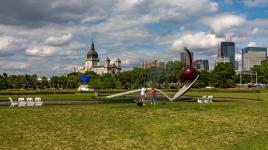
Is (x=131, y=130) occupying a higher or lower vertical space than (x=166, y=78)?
lower

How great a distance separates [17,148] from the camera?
1862 centimetres

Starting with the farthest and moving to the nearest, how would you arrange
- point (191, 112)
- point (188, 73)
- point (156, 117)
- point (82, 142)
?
1. point (188, 73)
2. point (191, 112)
3. point (156, 117)
4. point (82, 142)

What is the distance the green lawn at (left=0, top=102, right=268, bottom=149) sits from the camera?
19.9 m

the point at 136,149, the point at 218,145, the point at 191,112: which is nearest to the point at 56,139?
the point at 136,149

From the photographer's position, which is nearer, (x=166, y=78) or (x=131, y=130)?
(x=131, y=130)

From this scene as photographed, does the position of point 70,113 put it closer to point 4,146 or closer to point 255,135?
point 4,146

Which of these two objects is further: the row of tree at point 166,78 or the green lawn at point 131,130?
the row of tree at point 166,78

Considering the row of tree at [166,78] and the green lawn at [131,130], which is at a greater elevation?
the row of tree at [166,78]

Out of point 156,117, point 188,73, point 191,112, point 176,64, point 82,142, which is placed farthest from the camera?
point 176,64

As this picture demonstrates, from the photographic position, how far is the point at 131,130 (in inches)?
890

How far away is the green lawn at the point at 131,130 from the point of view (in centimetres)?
1991

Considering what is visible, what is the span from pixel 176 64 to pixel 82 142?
4650 inches

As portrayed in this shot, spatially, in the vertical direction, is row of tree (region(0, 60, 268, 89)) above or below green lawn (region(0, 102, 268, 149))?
above

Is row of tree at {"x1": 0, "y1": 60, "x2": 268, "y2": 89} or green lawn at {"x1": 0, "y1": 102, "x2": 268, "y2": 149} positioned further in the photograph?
row of tree at {"x1": 0, "y1": 60, "x2": 268, "y2": 89}
